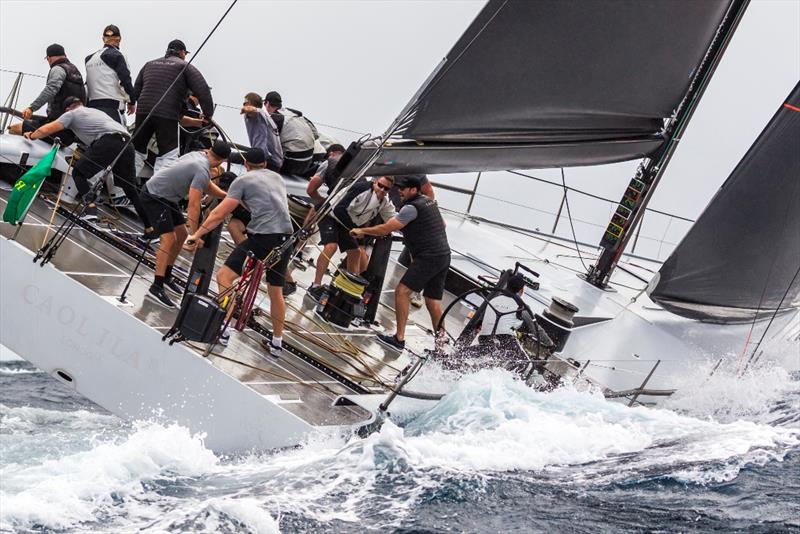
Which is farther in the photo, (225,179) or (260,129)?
(225,179)

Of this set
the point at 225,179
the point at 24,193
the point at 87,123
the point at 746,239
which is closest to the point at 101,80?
the point at 87,123

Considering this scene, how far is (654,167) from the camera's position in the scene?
823 centimetres

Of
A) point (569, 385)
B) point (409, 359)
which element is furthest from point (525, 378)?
point (409, 359)

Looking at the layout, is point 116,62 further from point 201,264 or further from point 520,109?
point 520,109

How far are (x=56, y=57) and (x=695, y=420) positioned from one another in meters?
5.18

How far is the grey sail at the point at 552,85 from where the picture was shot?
18.5 ft

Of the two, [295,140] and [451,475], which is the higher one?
[295,140]

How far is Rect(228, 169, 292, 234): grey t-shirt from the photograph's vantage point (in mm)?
5984

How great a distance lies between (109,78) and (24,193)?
1.89 m

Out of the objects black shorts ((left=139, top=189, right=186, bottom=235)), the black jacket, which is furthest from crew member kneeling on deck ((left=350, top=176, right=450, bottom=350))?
the black jacket

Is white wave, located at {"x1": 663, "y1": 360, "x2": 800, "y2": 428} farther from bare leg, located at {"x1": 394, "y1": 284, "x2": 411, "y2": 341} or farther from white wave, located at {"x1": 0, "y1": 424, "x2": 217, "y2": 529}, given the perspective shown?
white wave, located at {"x1": 0, "y1": 424, "x2": 217, "y2": 529}

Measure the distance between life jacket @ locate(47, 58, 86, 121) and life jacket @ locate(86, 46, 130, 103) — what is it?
0.34 feet

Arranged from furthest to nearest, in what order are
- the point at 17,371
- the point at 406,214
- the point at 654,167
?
the point at 17,371, the point at 654,167, the point at 406,214

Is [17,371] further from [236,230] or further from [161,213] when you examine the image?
[161,213]
